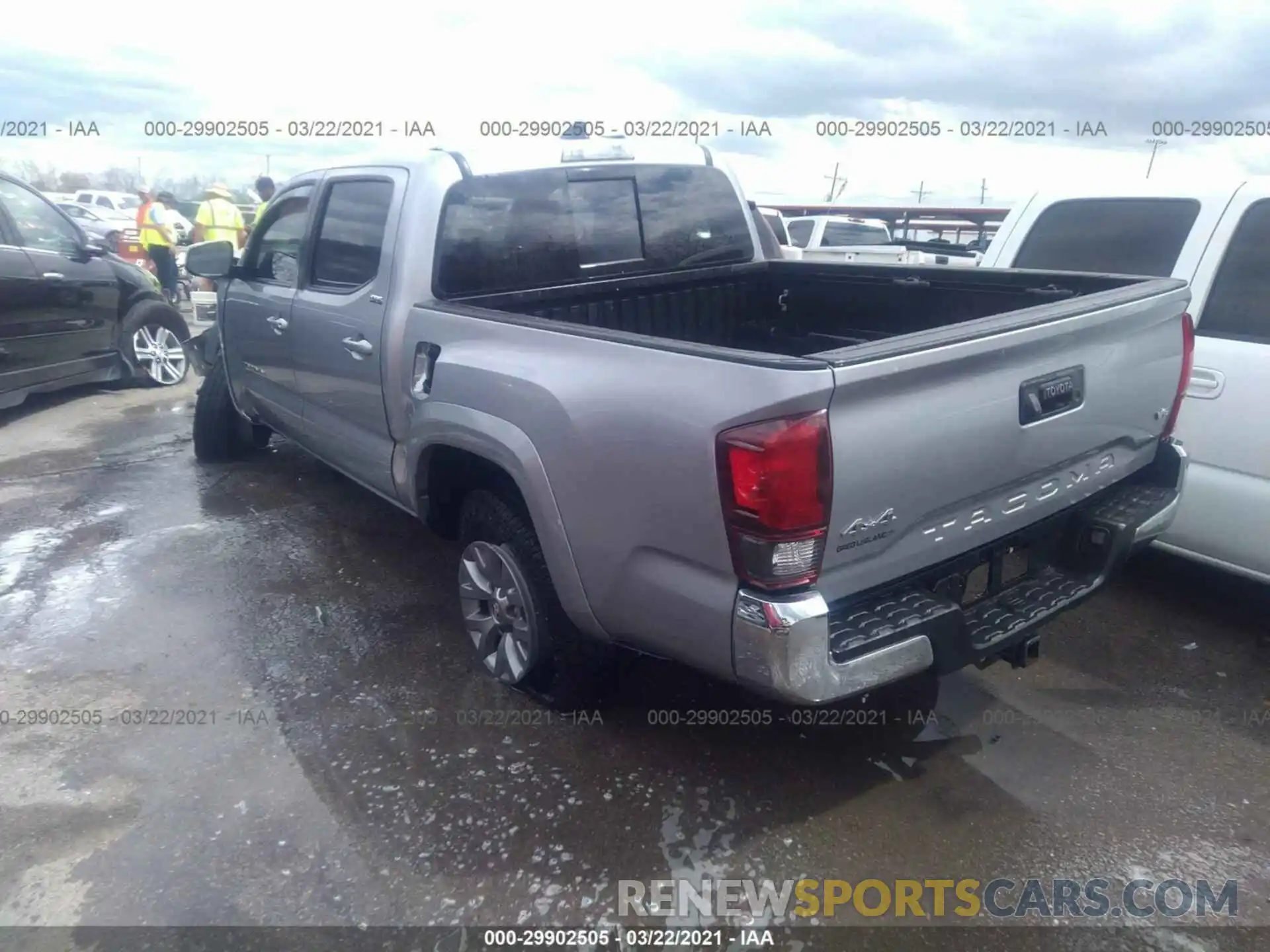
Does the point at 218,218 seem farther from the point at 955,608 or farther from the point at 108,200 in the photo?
the point at 108,200

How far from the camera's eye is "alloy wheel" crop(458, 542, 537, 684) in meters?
3.07

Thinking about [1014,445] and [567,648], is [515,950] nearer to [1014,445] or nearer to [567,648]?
[567,648]

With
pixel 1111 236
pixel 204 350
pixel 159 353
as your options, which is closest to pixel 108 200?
pixel 159 353

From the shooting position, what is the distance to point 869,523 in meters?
2.25

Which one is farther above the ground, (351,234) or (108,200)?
(351,234)

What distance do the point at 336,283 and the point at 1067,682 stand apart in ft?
11.1

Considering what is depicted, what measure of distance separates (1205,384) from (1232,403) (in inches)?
4.8

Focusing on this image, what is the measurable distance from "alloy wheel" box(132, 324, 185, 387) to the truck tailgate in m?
7.45

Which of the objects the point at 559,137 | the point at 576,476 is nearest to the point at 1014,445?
the point at 576,476

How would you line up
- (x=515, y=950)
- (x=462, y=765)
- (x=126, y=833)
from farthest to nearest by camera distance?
(x=462, y=765) < (x=126, y=833) < (x=515, y=950)

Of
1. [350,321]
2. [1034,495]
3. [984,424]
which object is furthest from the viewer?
[350,321]

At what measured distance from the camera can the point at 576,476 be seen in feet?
8.48

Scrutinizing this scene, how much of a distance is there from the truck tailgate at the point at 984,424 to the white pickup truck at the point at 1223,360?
0.68 meters

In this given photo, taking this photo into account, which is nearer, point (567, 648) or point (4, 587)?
point (567, 648)
